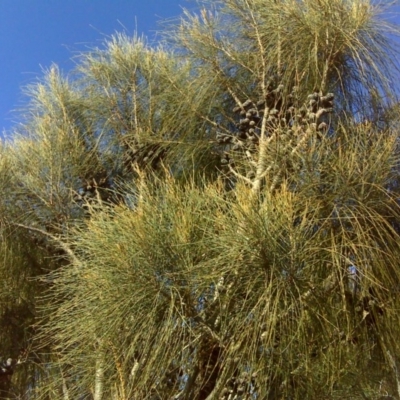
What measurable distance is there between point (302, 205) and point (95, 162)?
70 cm

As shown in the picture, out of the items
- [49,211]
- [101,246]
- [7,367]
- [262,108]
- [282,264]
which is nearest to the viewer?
[282,264]

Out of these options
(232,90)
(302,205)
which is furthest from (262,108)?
(302,205)

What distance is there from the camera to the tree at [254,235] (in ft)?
3.15

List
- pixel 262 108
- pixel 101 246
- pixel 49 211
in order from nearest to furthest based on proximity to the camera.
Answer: pixel 101 246
pixel 262 108
pixel 49 211

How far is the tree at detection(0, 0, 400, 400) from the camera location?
96 centimetres

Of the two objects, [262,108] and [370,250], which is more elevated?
[262,108]

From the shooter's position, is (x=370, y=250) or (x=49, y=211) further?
(x=49, y=211)

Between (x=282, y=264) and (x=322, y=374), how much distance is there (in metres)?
0.20

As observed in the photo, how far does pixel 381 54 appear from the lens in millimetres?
1342

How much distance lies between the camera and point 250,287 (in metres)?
0.95

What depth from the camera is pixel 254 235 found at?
92 cm

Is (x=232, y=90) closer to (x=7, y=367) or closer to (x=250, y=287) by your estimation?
(x=250, y=287)

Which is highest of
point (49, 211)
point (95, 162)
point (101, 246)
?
point (95, 162)

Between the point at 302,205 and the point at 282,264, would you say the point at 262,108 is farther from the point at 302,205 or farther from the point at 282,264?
the point at 282,264
